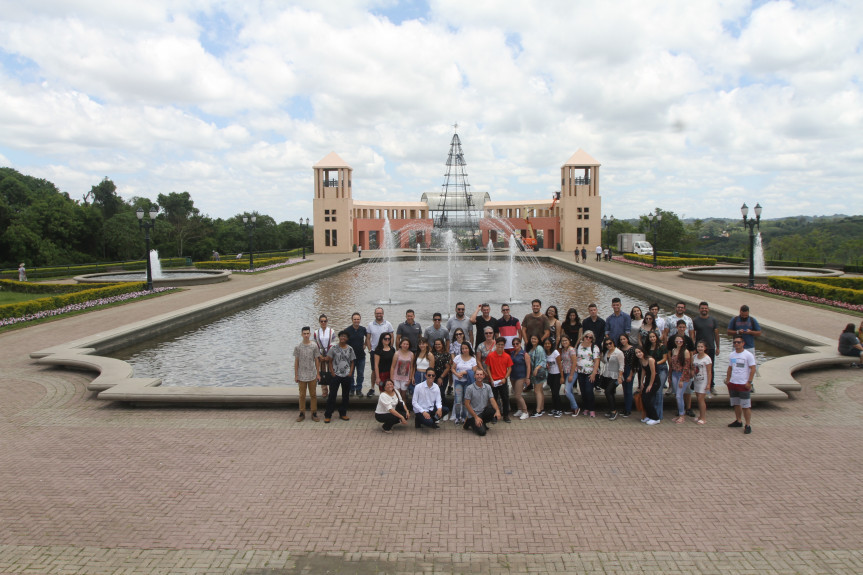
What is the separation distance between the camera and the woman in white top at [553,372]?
845 cm

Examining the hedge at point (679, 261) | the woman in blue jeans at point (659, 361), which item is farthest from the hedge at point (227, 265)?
the woman in blue jeans at point (659, 361)

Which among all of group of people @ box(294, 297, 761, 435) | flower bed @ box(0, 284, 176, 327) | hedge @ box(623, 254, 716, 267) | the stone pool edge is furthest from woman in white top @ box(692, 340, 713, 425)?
hedge @ box(623, 254, 716, 267)

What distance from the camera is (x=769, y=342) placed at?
1416 centimetres

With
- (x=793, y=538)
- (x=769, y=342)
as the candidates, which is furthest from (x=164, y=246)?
(x=793, y=538)

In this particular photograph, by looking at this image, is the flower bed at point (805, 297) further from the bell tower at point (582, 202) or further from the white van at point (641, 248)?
the bell tower at point (582, 202)

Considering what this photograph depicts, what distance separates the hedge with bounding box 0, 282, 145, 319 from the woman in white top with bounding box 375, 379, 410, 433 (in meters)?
14.5

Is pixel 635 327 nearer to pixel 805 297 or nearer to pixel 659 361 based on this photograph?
pixel 659 361

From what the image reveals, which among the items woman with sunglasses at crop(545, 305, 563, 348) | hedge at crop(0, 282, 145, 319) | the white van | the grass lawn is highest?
the white van

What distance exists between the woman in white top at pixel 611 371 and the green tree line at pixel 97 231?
42.6 metres

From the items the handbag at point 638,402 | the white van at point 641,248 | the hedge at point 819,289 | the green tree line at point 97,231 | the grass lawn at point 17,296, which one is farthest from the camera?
the white van at point 641,248

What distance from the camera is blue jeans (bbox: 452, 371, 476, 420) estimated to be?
8047mm

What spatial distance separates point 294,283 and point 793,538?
25.3 metres

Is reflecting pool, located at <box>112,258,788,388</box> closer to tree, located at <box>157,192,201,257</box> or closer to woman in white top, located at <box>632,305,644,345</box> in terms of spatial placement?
woman in white top, located at <box>632,305,644,345</box>

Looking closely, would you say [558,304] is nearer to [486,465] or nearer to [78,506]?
[486,465]
